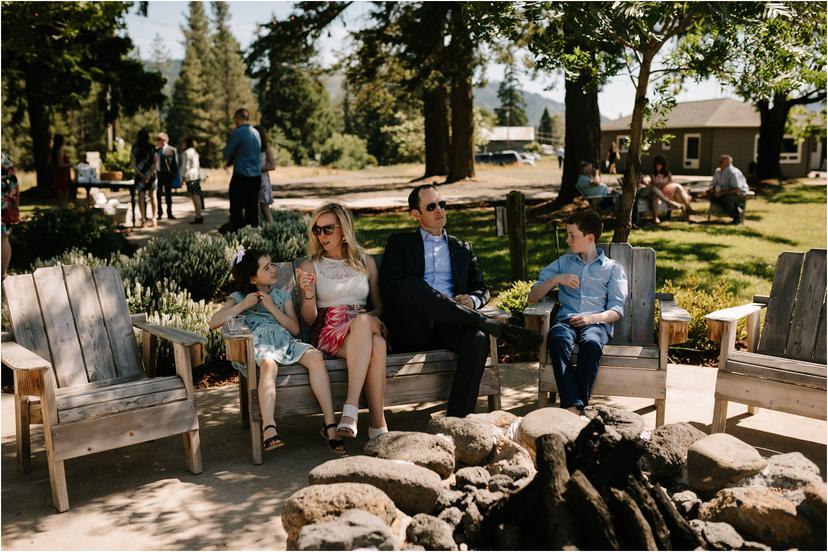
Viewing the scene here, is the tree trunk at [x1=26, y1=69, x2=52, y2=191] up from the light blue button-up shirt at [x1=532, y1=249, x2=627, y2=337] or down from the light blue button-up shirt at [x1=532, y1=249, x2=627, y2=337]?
up

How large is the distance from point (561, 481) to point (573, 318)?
6.17 feet

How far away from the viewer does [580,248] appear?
4977mm

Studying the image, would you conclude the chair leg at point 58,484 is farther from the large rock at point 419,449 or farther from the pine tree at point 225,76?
the pine tree at point 225,76

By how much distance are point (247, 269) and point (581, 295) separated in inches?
83.3

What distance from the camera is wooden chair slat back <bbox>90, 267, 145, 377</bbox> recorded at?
457cm

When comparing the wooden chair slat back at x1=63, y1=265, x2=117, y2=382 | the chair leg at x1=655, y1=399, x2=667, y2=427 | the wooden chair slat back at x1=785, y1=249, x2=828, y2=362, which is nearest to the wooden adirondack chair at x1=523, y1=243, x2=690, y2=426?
the chair leg at x1=655, y1=399, x2=667, y2=427

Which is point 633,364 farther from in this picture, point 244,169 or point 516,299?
point 244,169

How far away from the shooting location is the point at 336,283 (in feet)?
15.5

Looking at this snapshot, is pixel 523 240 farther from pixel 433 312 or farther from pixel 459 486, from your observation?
pixel 459 486

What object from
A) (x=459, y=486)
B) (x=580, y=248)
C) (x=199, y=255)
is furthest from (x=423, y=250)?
(x=199, y=255)

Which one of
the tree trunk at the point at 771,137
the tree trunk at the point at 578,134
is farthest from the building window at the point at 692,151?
the tree trunk at the point at 578,134

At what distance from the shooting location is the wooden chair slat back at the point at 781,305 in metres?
4.73

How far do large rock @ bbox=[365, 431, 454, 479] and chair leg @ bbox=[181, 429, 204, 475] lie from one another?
89 centimetres

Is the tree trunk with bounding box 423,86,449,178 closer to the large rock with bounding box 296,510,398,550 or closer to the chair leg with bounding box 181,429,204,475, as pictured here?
the chair leg with bounding box 181,429,204,475
